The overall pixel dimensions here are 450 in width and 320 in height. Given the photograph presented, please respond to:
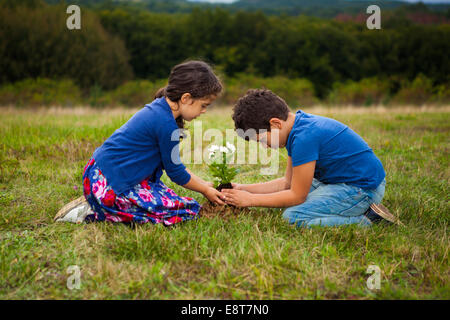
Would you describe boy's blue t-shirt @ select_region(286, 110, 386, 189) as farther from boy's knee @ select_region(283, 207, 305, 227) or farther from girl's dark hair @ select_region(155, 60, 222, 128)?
girl's dark hair @ select_region(155, 60, 222, 128)

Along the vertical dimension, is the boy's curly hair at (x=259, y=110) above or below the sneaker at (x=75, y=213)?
above

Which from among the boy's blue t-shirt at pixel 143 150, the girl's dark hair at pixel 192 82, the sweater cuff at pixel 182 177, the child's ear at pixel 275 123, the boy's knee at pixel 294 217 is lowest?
the boy's knee at pixel 294 217

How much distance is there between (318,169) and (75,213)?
2213mm

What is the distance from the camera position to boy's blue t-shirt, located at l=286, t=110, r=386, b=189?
2.97 metres

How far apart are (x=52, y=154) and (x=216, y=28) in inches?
1453

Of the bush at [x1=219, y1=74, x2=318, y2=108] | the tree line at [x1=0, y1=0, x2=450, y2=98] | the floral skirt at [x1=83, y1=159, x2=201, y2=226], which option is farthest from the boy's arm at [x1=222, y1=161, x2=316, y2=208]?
the tree line at [x1=0, y1=0, x2=450, y2=98]

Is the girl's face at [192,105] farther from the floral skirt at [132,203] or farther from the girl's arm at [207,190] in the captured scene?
the floral skirt at [132,203]

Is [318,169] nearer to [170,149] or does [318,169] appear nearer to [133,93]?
[170,149]

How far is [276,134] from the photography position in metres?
3.00

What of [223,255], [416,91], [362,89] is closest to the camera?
[223,255]

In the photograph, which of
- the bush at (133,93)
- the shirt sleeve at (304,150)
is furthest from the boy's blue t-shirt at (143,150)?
the bush at (133,93)

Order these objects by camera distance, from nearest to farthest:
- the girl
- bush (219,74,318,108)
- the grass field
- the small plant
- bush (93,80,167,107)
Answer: the grass field, the girl, the small plant, bush (219,74,318,108), bush (93,80,167,107)

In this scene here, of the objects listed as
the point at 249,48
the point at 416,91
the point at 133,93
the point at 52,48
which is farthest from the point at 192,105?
the point at 249,48

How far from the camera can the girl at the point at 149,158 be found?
2.93 metres
